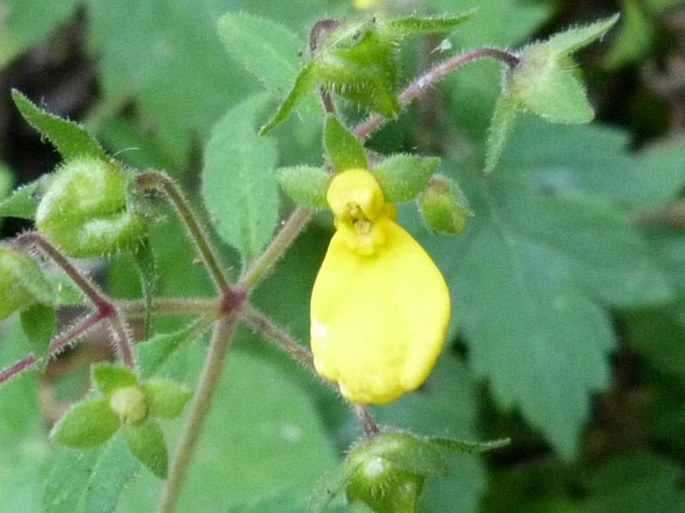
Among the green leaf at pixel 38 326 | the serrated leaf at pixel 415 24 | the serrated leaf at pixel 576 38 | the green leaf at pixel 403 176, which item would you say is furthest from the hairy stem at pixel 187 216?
the serrated leaf at pixel 576 38

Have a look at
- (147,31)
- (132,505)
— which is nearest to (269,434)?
(132,505)

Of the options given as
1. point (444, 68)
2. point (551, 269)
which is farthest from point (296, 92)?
point (551, 269)

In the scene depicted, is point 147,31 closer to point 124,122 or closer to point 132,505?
point 124,122

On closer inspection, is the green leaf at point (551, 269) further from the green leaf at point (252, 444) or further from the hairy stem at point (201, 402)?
the hairy stem at point (201, 402)

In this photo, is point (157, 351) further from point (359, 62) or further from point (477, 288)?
point (477, 288)

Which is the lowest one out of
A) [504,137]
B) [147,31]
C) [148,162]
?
[148,162]
